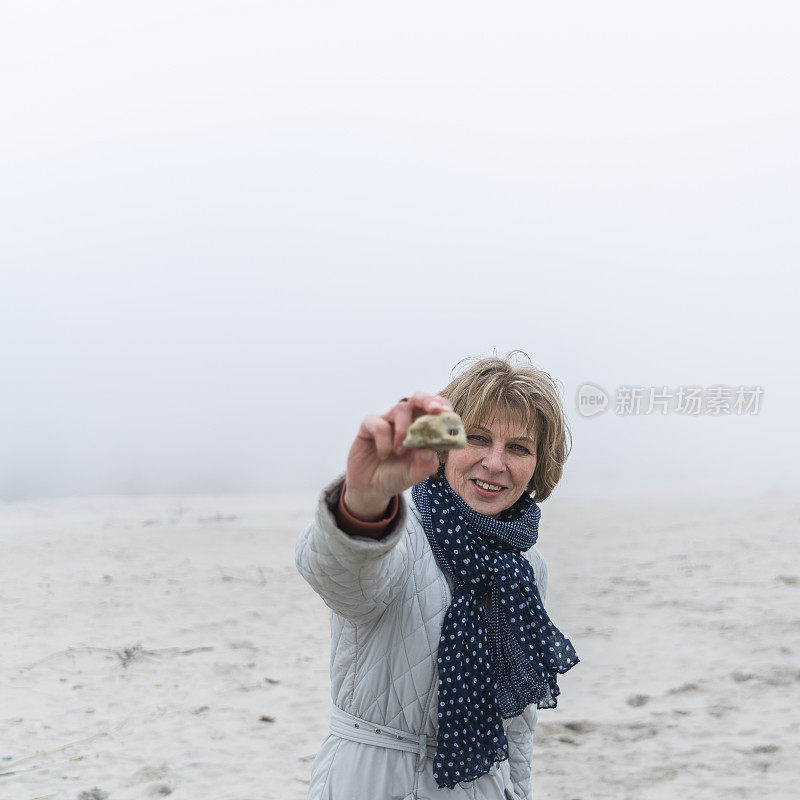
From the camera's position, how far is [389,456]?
168cm

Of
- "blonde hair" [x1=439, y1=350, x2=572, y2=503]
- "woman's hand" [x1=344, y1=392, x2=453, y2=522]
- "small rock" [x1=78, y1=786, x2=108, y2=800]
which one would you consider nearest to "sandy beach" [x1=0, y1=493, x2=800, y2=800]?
"small rock" [x1=78, y1=786, x2=108, y2=800]

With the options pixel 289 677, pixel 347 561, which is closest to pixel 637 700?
pixel 289 677

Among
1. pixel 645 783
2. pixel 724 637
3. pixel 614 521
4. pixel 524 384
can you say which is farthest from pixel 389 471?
pixel 614 521

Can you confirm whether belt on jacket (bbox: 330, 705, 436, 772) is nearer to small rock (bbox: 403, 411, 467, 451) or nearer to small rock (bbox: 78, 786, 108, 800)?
small rock (bbox: 403, 411, 467, 451)

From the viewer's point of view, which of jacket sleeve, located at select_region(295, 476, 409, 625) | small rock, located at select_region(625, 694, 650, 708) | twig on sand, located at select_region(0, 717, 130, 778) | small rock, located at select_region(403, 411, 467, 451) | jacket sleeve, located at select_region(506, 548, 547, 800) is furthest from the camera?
small rock, located at select_region(625, 694, 650, 708)

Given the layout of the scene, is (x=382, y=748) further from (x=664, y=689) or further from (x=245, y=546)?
(x=245, y=546)

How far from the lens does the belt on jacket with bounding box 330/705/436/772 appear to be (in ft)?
6.95

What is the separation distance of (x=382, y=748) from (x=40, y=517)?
20.8m

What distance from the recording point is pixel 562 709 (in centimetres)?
616

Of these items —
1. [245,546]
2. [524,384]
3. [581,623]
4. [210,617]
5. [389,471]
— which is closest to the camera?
[389,471]

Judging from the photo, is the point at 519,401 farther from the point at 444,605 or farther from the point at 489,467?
the point at 444,605

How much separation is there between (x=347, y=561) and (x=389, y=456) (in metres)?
0.28

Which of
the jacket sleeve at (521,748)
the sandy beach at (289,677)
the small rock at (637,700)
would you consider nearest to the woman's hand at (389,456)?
the jacket sleeve at (521,748)

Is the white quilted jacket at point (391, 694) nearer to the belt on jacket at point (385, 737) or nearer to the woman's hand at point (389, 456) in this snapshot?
the belt on jacket at point (385, 737)
